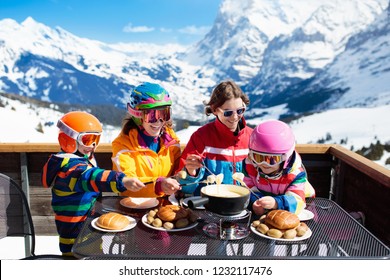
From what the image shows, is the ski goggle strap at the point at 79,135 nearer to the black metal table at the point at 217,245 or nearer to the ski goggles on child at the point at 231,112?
the black metal table at the point at 217,245

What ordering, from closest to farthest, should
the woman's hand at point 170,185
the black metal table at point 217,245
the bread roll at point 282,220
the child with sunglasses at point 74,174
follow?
the black metal table at point 217,245 → the bread roll at point 282,220 → the woman's hand at point 170,185 → the child with sunglasses at point 74,174

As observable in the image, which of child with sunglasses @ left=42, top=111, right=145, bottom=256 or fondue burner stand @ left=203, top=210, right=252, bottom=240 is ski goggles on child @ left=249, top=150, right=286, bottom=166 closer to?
fondue burner stand @ left=203, top=210, right=252, bottom=240

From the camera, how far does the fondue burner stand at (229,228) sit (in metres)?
1.96

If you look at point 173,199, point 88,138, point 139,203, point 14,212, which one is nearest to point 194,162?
point 173,199

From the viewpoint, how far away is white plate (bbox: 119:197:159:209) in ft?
7.69

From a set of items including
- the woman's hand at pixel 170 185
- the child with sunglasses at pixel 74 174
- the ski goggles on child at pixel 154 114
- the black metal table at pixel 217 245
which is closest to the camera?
the black metal table at pixel 217 245

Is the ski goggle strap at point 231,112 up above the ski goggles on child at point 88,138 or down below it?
above

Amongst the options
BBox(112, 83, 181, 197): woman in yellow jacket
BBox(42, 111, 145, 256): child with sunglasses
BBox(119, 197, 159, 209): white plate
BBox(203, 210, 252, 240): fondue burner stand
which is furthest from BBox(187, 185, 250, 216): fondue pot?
BBox(112, 83, 181, 197): woman in yellow jacket

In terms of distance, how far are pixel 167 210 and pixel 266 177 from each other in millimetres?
583

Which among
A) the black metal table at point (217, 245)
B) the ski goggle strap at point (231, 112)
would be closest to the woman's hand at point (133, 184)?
the black metal table at point (217, 245)

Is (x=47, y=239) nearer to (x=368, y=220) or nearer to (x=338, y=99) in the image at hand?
(x=368, y=220)

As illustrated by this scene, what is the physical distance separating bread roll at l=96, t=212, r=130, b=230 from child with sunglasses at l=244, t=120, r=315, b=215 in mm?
692

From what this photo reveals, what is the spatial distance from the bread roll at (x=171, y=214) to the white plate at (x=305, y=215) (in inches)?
23.6
